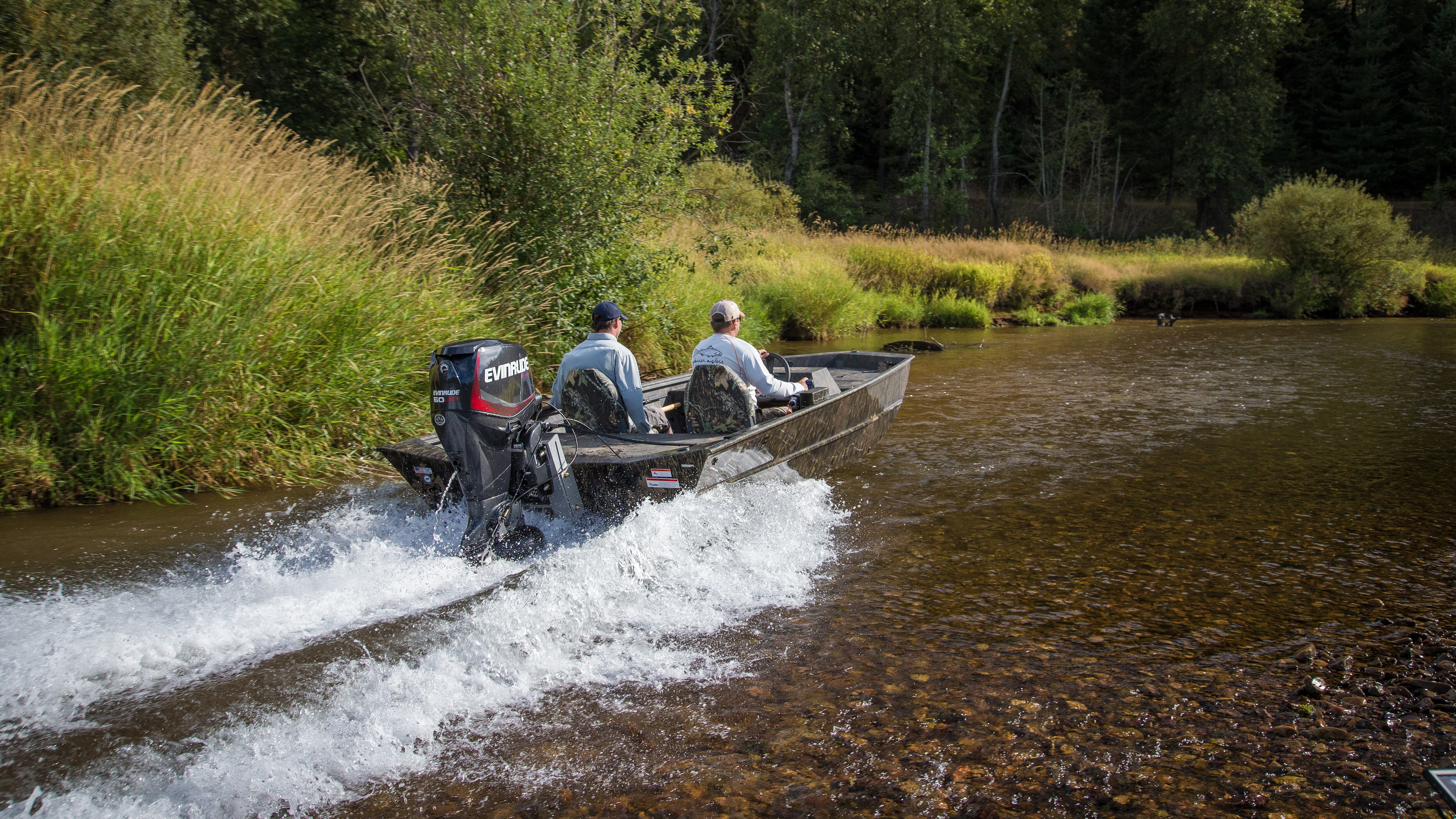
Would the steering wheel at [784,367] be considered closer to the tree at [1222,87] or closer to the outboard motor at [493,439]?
the outboard motor at [493,439]

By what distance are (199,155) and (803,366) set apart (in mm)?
5651

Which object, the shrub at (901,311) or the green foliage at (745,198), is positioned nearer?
the green foliage at (745,198)

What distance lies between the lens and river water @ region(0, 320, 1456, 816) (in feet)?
10.1

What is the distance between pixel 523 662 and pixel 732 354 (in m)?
3.10

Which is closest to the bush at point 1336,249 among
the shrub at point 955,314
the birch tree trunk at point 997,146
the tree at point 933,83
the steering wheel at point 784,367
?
the shrub at point 955,314

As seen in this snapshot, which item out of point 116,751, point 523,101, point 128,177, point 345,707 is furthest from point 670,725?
point 523,101

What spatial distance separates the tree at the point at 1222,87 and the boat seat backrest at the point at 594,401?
35.0 m

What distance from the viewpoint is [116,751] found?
324cm

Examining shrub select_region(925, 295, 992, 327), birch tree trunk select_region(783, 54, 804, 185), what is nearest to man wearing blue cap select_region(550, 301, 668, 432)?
shrub select_region(925, 295, 992, 327)

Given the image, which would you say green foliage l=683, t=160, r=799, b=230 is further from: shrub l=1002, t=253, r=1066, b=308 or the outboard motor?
the outboard motor

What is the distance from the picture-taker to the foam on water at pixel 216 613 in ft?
12.0

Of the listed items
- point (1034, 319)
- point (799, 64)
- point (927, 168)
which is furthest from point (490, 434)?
point (799, 64)

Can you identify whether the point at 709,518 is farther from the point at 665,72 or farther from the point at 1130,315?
the point at 1130,315

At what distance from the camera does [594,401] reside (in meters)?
6.12
